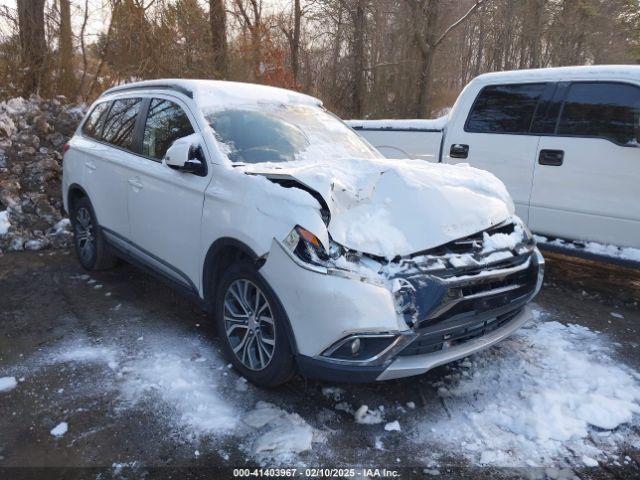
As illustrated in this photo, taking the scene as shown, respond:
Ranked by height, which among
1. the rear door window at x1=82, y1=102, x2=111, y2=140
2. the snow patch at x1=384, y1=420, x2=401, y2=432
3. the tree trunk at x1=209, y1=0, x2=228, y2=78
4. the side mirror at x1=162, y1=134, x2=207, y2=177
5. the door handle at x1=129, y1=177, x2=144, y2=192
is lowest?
the snow patch at x1=384, y1=420, x2=401, y2=432

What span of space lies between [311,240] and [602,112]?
357 cm

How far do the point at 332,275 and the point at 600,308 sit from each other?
3.32 m

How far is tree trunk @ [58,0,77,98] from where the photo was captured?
34.1ft

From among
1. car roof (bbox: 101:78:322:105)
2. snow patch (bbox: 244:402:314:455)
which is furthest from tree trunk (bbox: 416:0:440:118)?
snow patch (bbox: 244:402:314:455)

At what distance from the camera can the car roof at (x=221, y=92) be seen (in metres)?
3.80

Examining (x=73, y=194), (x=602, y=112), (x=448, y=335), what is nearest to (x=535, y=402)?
(x=448, y=335)

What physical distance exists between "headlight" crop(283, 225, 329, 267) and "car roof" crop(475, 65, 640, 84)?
367cm

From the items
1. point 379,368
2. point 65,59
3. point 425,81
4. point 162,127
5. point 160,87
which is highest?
point 425,81

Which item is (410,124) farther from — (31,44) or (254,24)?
(254,24)

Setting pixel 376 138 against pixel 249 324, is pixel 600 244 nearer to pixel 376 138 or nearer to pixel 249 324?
pixel 376 138

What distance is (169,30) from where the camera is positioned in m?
11.9

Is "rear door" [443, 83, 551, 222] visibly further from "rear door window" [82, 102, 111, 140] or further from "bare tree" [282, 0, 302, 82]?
"bare tree" [282, 0, 302, 82]

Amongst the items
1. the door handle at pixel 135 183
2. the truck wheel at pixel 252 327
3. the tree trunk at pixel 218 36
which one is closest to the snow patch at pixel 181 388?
the truck wheel at pixel 252 327

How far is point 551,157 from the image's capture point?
4.89 meters
